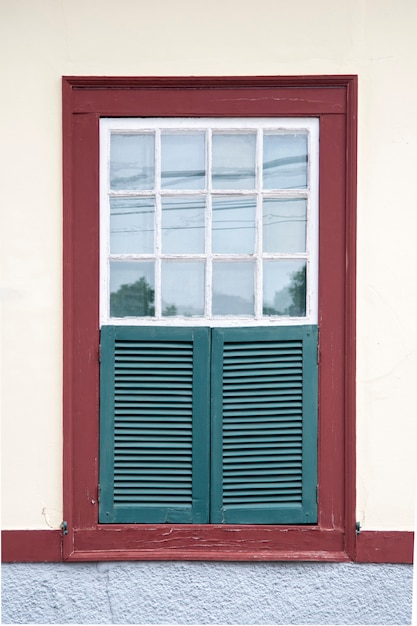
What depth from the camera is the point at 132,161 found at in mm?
3363

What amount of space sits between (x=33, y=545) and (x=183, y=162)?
83.1 inches

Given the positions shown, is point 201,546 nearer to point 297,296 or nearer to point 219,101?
point 297,296

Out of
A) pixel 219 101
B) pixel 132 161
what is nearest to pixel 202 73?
pixel 219 101

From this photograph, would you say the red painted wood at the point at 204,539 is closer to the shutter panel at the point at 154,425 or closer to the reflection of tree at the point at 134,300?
the shutter panel at the point at 154,425

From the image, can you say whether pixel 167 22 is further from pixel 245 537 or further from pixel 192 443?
pixel 245 537

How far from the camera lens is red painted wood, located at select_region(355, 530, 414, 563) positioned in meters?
3.32

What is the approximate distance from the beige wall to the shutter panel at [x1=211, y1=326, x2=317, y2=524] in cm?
28

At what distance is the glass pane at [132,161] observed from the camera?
336 cm

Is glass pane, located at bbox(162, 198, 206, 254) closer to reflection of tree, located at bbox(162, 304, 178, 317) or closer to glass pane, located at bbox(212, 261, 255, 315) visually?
glass pane, located at bbox(212, 261, 255, 315)

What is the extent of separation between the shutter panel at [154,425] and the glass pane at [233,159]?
79 cm

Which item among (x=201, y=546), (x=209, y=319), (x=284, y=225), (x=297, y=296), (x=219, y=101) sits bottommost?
(x=201, y=546)

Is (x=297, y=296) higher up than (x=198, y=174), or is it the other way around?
(x=198, y=174)

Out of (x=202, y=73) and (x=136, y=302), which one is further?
(x=136, y=302)

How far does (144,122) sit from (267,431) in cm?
170
